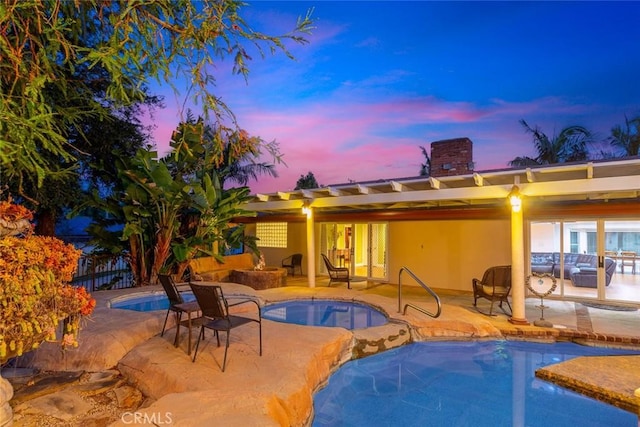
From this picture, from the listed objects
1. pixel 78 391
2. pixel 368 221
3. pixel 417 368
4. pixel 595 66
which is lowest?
pixel 417 368

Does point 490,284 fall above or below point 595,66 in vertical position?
below

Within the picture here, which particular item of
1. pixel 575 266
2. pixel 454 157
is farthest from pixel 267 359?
pixel 454 157

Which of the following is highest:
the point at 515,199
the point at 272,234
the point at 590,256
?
the point at 515,199

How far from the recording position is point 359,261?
1452 centimetres

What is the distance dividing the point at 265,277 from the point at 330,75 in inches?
299

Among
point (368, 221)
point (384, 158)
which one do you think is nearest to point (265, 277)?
point (368, 221)

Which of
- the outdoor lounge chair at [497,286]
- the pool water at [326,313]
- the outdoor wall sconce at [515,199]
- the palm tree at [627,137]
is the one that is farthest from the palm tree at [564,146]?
the pool water at [326,313]

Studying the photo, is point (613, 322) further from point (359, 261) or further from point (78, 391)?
point (78, 391)

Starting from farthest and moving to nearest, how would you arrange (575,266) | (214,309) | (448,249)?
(448,249) < (575,266) < (214,309)

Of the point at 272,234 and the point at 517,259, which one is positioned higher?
the point at 272,234

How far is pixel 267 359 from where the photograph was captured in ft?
15.1

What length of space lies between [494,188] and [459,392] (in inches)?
179

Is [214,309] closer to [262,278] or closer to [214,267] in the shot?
[262,278]

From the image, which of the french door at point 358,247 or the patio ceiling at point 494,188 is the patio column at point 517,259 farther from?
the french door at point 358,247
